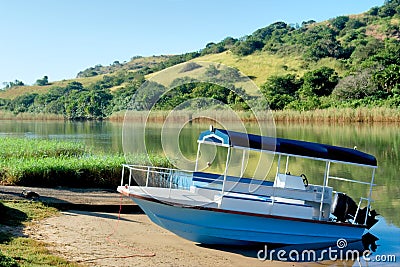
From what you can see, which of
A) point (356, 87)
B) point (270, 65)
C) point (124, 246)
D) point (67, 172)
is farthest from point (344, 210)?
point (270, 65)

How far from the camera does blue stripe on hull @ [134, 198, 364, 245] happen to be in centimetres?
1174

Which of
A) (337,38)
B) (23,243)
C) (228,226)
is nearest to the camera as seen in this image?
(23,243)

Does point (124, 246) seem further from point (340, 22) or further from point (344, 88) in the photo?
point (340, 22)

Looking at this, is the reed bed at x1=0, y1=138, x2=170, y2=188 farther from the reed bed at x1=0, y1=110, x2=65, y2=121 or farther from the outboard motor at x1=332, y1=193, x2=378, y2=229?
the reed bed at x1=0, y1=110, x2=65, y2=121

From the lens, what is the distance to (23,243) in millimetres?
9867

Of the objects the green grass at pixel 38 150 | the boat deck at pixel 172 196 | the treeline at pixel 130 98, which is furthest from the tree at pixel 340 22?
the boat deck at pixel 172 196

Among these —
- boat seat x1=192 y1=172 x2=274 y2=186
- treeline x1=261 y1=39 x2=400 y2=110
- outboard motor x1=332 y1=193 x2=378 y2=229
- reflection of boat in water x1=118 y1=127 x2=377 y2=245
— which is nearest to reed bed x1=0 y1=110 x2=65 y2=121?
treeline x1=261 y1=39 x2=400 y2=110

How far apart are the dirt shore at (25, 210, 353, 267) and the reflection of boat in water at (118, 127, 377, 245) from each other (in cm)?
44

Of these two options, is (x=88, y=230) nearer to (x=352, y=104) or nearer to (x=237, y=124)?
(x=237, y=124)

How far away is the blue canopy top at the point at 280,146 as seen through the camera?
1178cm

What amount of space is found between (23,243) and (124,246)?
211 centimetres

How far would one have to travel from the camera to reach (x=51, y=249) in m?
10.0

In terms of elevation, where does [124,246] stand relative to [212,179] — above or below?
below

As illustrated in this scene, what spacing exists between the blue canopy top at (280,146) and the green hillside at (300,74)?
147cm
